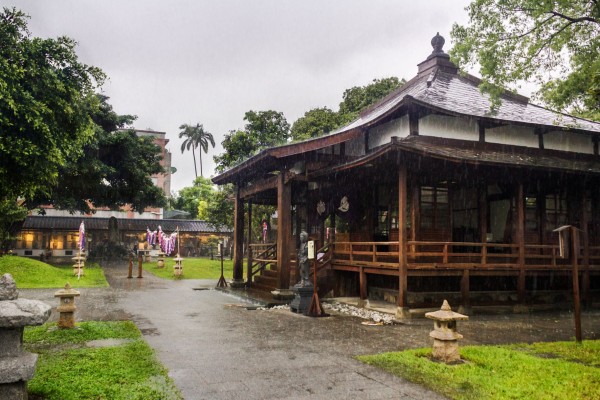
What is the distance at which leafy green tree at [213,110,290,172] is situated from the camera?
90.6 ft

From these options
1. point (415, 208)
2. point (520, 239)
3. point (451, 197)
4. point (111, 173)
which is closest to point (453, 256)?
point (451, 197)

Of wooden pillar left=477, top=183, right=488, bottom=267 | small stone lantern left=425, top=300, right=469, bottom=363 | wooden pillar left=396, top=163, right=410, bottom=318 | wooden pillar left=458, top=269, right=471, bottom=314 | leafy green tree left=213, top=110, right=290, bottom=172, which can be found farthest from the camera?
leafy green tree left=213, top=110, right=290, bottom=172

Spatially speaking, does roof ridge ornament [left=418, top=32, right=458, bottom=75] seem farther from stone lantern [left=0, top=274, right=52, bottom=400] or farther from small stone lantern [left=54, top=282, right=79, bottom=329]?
stone lantern [left=0, top=274, right=52, bottom=400]

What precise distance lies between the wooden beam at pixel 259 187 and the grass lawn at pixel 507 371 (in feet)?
30.4

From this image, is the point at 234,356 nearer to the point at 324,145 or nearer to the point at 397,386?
the point at 397,386

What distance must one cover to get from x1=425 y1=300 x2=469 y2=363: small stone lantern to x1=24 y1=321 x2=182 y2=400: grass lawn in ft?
13.2

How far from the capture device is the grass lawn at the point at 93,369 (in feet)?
17.9

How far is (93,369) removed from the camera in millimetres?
6453

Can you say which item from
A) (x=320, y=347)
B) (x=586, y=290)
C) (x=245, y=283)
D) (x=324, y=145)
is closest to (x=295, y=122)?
(x=245, y=283)

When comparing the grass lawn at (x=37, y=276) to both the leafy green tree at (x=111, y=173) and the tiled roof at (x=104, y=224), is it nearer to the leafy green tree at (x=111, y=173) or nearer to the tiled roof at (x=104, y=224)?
the leafy green tree at (x=111, y=173)

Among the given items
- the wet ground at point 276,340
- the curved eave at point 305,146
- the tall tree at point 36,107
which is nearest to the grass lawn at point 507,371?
the wet ground at point 276,340

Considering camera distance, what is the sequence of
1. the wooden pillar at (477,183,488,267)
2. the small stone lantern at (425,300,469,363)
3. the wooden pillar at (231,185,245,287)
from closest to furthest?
1. the small stone lantern at (425,300,469,363)
2. the wooden pillar at (477,183,488,267)
3. the wooden pillar at (231,185,245,287)

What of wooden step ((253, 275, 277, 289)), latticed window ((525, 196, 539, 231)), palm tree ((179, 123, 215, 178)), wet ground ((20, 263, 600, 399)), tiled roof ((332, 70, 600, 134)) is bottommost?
wet ground ((20, 263, 600, 399))

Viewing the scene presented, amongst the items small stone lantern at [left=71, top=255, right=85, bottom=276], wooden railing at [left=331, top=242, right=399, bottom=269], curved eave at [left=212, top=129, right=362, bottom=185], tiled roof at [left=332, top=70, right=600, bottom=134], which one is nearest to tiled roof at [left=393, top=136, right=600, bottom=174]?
tiled roof at [left=332, top=70, right=600, bottom=134]
